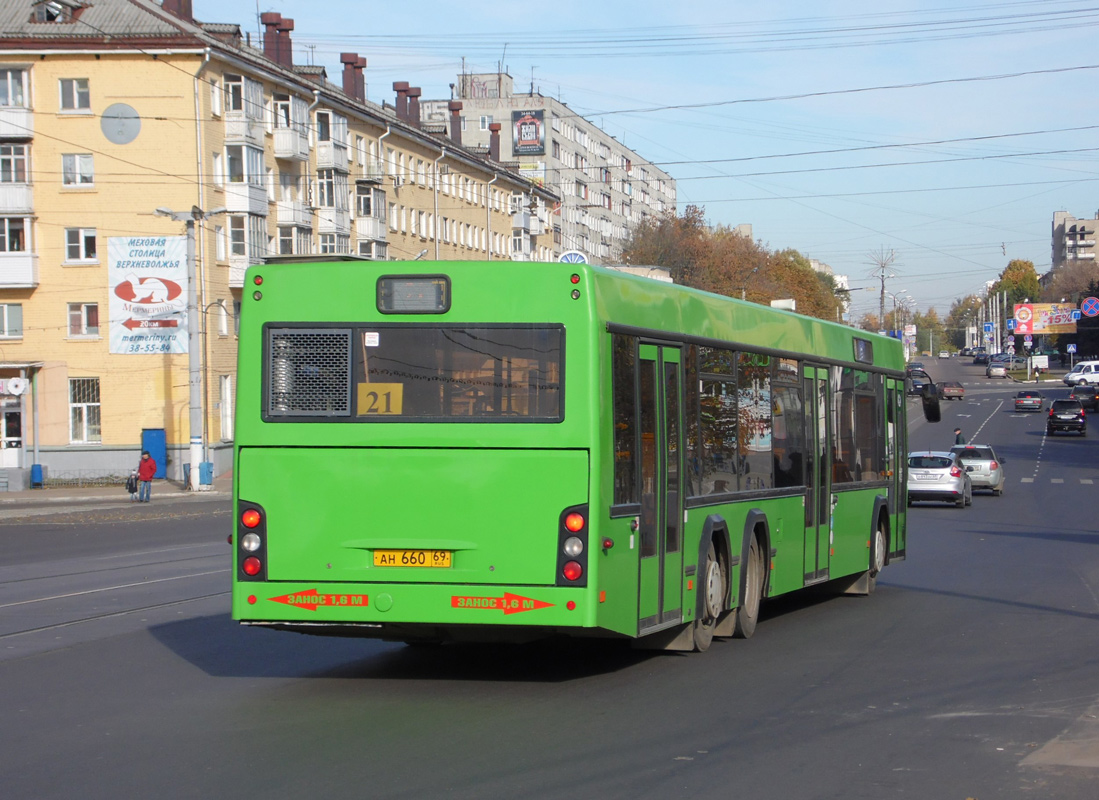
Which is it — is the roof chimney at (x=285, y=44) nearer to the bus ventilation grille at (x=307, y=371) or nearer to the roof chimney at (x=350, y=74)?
the roof chimney at (x=350, y=74)

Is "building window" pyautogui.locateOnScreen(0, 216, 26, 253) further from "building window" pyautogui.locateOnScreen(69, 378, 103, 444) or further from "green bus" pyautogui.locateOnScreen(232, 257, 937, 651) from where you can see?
"green bus" pyautogui.locateOnScreen(232, 257, 937, 651)

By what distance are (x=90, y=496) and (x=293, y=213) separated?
17.0 metres

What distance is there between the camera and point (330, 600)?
29.3ft

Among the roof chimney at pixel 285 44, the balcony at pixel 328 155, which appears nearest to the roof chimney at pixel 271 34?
the roof chimney at pixel 285 44

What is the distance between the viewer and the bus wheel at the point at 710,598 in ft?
35.6

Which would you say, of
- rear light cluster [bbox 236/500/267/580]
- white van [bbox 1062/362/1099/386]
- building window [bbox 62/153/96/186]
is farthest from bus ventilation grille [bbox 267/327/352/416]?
white van [bbox 1062/362/1099/386]

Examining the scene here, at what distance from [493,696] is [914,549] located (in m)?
15.2

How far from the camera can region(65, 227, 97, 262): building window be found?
168 feet

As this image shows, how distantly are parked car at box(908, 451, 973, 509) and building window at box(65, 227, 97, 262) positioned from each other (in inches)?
1196

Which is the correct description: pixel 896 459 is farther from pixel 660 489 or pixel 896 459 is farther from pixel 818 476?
pixel 660 489

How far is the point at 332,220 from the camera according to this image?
198 ft

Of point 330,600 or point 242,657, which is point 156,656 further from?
point 330,600

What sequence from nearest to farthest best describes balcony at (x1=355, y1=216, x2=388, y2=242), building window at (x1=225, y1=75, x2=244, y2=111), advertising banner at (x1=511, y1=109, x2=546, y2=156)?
1. building window at (x1=225, y1=75, x2=244, y2=111)
2. balcony at (x1=355, y1=216, x2=388, y2=242)
3. advertising banner at (x1=511, y1=109, x2=546, y2=156)

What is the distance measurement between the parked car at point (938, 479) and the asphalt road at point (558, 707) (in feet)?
66.4
